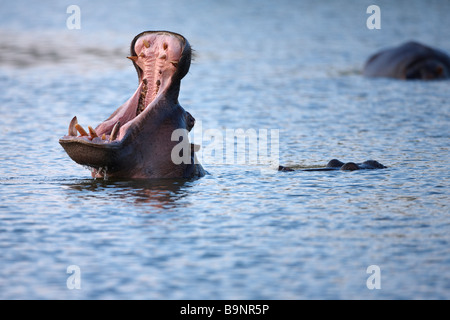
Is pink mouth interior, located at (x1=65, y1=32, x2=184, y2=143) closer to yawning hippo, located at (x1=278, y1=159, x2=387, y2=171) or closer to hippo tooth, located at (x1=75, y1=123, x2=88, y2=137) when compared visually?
hippo tooth, located at (x1=75, y1=123, x2=88, y2=137)

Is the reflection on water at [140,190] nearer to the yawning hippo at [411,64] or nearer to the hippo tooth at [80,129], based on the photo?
the hippo tooth at [80,129]

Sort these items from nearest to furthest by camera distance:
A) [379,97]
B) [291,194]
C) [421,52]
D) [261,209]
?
[261,209] < [291,194] < [379,97] < [421,52]

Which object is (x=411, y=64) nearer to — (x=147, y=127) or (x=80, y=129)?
(x=147, y=127)

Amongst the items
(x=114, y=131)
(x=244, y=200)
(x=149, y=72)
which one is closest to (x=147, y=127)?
(x=114, y=131)

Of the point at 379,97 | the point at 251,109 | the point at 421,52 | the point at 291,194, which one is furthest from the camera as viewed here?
the point at 421,52

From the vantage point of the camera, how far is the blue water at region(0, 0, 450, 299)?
7.35 metres

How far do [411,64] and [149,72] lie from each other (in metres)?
11.7

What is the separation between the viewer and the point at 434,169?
11.6 metres

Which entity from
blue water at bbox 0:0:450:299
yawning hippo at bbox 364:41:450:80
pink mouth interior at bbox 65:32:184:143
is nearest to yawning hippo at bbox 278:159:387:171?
blue water at bbox 0:0:450:299

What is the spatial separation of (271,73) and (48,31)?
12.4m

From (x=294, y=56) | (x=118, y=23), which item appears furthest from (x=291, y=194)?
(x=118, y=23)

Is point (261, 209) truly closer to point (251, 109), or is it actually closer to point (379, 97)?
point (251, 109)

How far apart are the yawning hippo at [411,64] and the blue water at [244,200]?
529 mm

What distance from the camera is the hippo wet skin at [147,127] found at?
9.86 meters
